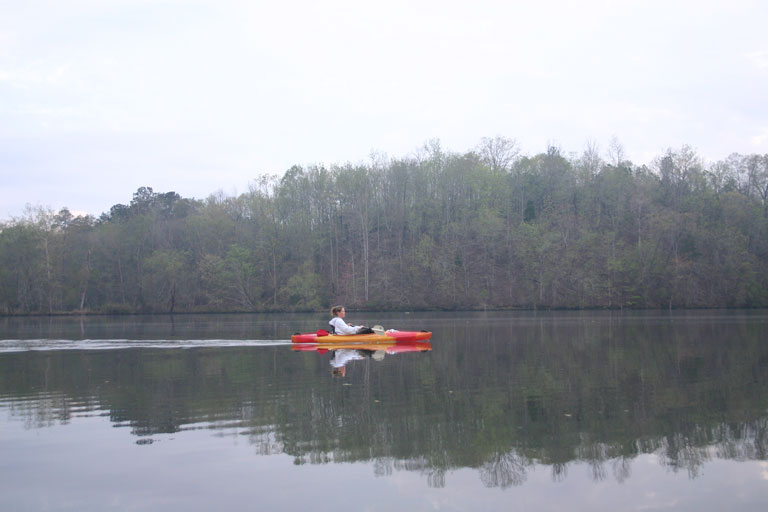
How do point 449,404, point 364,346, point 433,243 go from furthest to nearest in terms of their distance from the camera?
point 433,243 → point 364,346 → point 449,404

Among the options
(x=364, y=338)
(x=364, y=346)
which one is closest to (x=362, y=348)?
(x=364, y=346)

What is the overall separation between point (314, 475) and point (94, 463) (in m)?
2.88

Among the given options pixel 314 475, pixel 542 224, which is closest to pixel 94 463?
pixel 314 475

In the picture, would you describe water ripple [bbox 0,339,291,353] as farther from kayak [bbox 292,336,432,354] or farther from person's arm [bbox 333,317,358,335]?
person's arm [bbox 333,317,358,335]

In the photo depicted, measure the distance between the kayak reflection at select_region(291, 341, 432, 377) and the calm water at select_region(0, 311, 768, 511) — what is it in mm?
3346

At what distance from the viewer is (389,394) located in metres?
12.7

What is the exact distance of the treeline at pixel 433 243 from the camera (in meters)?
67.3

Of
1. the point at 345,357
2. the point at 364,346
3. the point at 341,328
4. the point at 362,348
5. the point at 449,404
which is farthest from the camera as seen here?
→ the point at 341,328

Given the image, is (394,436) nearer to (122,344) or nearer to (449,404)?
(449,404)

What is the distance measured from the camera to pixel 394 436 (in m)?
9.25

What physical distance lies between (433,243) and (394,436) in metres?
65.4

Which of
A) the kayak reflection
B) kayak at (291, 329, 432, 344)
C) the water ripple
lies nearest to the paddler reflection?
the kayak reflection

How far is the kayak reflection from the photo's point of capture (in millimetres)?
21048

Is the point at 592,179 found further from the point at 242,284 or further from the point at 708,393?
Answer: the point at 708,393
